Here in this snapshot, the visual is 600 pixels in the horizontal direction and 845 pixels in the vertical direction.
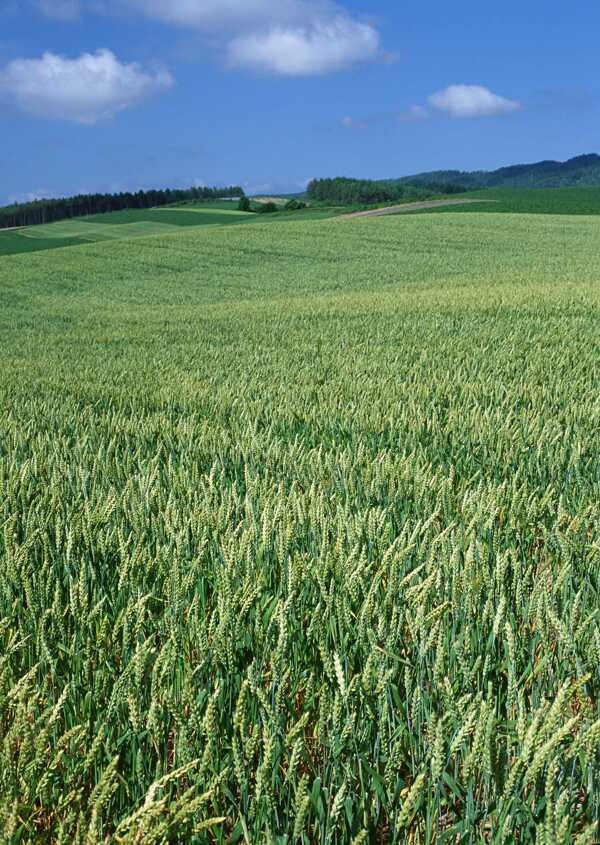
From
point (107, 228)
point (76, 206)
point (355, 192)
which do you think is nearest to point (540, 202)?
point (355, 192)

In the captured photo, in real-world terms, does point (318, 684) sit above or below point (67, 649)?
below

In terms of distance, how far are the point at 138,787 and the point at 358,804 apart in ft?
1.35

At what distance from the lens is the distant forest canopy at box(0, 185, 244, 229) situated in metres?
93.2

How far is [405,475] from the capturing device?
2.78 meters

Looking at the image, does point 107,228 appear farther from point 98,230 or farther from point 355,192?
point 355,192

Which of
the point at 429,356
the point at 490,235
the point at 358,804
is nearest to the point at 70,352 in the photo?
the point at 429,356

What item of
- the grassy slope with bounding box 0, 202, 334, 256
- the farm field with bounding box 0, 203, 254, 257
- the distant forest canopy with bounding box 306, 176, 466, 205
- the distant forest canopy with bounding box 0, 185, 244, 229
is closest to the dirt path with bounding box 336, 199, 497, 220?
the grassy slope with bounding box 0, 202, 334, 256

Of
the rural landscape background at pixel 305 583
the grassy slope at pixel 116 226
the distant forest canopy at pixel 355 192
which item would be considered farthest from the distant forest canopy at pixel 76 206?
the rural landscape background at pixel 305 583

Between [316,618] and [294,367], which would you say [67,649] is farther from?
[294,367]

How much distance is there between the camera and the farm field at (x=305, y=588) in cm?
121

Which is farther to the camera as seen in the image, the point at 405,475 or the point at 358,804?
the point at 405,475

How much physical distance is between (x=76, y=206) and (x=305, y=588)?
102443 millimetres

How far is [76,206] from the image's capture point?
3757 inches

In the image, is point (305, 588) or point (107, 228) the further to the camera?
point (107, 228)
